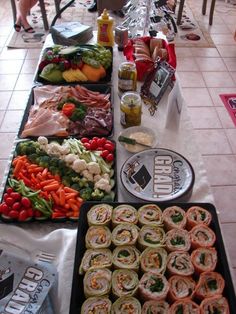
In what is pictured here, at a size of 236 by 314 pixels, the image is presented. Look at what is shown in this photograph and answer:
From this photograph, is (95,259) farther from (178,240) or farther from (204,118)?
(204,118)

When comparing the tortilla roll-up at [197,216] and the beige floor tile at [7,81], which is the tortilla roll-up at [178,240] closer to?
the tortilla roll-up at [197,216]

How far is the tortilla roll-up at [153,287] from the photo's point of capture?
0.70m

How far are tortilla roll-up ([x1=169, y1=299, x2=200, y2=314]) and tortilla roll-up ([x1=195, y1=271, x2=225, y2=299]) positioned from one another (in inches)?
1.1

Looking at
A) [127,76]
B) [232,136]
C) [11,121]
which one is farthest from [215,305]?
[11,121]

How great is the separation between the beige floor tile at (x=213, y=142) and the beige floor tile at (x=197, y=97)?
34 centimetres

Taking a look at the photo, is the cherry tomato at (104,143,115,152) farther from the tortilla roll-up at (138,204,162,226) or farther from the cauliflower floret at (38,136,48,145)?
the tortilla roll-up at (138,204,162,226)

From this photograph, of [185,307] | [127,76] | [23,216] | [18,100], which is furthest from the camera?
[18,100]

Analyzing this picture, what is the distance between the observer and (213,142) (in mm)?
2217

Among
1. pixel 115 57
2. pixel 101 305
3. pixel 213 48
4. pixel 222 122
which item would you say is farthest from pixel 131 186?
pixel 213 48

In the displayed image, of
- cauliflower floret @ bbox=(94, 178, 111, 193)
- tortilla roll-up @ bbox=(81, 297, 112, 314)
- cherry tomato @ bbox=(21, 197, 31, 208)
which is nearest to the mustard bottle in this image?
cauliflower floret @ bbox=(94, 178, 111, 193)

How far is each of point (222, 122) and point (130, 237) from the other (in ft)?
5.82

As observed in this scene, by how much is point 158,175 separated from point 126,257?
0.39 meters

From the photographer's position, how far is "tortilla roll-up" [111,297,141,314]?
0.68 meters

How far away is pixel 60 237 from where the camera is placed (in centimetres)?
94
